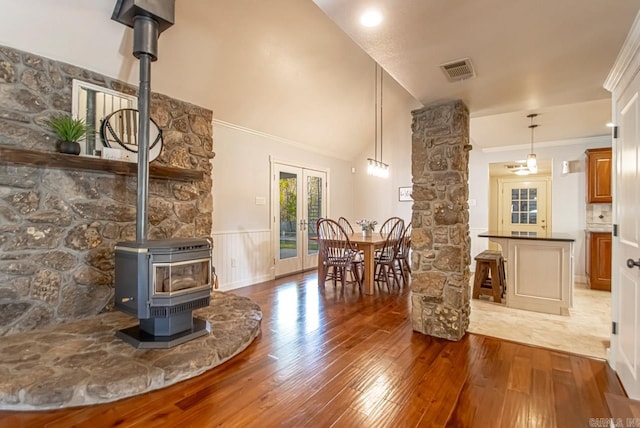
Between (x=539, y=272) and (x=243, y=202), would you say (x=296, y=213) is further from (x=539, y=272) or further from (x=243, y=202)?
(x=539, y=272)

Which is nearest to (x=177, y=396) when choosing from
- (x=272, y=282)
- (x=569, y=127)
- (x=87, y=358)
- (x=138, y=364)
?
(x=138, y=364)

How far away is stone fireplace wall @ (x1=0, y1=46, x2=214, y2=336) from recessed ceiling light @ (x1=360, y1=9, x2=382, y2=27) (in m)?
→ 2.63

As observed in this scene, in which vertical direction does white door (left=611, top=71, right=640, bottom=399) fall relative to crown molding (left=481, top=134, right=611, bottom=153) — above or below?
below

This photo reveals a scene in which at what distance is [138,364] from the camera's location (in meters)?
2.09

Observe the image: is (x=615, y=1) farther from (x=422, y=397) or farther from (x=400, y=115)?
(x=400, y=115)

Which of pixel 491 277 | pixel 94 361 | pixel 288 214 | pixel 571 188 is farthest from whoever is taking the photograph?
pixel 288 214

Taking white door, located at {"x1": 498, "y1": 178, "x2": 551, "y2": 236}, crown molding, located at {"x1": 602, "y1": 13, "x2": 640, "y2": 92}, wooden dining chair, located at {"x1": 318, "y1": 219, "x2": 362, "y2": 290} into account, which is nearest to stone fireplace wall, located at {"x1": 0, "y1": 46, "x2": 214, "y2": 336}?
wooden dining chair, located at {"x1": 318, "y1": 219, "x2": 362, "y2": 290}

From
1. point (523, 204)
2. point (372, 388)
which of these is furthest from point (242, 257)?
point (523, 204)

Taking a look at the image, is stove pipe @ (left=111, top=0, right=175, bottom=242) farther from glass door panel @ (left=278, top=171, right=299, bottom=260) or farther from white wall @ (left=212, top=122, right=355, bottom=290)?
glass door panel @ (left=278, top=171, right=299, bottom=260)

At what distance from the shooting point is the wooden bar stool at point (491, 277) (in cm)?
398

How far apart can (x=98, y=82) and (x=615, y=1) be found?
3895 millimetres

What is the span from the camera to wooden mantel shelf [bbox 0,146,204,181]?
2365mm

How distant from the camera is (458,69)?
230 cm

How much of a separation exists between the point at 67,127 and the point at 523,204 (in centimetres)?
837
